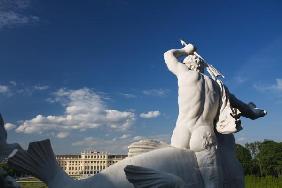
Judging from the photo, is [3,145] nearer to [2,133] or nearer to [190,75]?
[2,133]

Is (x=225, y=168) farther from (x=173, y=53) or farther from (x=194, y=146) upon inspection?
(x=173, y=53)

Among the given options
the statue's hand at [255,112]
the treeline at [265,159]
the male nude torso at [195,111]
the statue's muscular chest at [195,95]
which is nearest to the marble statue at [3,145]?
the male nude torso at [195,111]

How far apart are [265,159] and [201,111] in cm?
7856

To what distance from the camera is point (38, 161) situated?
5.86 m

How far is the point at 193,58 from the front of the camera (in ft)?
27.4

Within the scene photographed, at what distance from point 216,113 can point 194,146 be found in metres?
0.94

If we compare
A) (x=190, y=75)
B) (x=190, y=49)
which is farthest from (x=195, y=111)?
(x=190, y=49)

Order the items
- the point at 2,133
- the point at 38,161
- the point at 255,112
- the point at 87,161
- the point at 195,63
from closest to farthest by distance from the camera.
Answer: the point at 2,133, the point at 38,161, the point at 195,63, the point at 255,112, the point at 87,161

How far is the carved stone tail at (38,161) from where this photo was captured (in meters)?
5.69

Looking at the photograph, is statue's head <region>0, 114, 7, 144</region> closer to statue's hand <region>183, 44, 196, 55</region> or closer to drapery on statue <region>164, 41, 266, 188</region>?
drapery on statue <region>164, 41, 266, 188</region>

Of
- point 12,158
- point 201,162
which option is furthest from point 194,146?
point 12,158

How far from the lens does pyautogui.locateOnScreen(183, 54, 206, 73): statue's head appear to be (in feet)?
27.2

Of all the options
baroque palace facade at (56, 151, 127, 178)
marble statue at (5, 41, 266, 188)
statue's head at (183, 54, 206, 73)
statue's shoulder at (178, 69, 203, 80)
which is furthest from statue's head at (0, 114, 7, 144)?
baroque palace facade at (56, 151, 127, 178)

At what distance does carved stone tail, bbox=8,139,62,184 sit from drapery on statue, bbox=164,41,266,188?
93.5 inches
